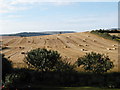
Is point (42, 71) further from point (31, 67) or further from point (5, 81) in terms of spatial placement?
point (5, 81)

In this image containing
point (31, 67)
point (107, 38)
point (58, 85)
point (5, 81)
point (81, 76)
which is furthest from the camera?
point (107, 38)

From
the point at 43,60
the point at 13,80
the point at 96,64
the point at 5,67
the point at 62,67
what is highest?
the point at 43,60

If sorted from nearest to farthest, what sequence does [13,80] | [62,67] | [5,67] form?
[13,80], [5,67], [62,67]

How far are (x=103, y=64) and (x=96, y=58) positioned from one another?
5.14 feet

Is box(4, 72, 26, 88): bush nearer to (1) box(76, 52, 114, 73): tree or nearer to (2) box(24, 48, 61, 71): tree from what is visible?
(2) box(24, 48, 61, 71): tree

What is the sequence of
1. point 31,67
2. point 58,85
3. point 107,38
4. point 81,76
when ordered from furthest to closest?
point 107,38, point 31,67, point 81,76, point 58,85

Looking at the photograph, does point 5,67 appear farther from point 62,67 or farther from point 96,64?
point 96,64

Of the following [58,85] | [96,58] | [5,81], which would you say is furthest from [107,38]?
[5,81]

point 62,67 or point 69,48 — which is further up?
point 69,48

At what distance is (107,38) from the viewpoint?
244 ft

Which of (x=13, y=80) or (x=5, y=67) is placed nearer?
(x=13, y=80)

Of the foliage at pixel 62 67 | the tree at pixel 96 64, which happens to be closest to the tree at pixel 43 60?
the foliage at pixel 62 67

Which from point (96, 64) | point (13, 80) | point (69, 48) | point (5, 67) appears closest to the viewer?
point (13, 80)

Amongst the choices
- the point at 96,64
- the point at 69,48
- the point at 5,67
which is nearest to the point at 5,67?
the point at 5,67
